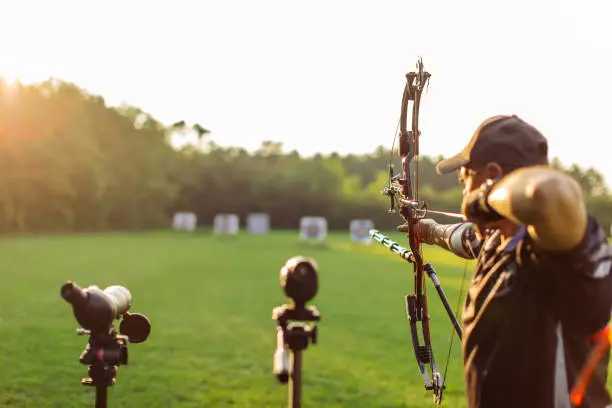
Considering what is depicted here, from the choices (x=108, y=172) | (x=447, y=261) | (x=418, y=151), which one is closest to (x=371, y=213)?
(x=108, y=172)

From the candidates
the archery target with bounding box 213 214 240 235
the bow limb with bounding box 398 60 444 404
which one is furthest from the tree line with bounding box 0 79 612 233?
the bow limb with bounding box 398 60 444 404

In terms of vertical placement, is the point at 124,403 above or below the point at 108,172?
below

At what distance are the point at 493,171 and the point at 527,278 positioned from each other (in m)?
0.37

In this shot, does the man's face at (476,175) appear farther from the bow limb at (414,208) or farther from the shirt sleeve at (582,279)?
the bow limb at (414,208)

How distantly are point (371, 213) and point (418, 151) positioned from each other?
53.9 meters

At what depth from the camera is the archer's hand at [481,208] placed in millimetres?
1762

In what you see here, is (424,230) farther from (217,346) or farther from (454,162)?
(217,346)

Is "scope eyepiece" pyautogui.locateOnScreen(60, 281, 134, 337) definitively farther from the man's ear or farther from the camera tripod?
the man's ear

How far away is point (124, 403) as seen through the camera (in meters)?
5.91

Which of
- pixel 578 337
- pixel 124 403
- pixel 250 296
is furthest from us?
pixel 250 296

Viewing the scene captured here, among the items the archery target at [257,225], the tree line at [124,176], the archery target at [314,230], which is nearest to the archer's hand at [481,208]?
the tree line at [124,176]

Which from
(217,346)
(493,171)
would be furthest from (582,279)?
(217,346)

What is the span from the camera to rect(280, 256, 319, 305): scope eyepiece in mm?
1819

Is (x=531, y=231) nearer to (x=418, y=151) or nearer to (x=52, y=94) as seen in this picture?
(x=418, y=151)
